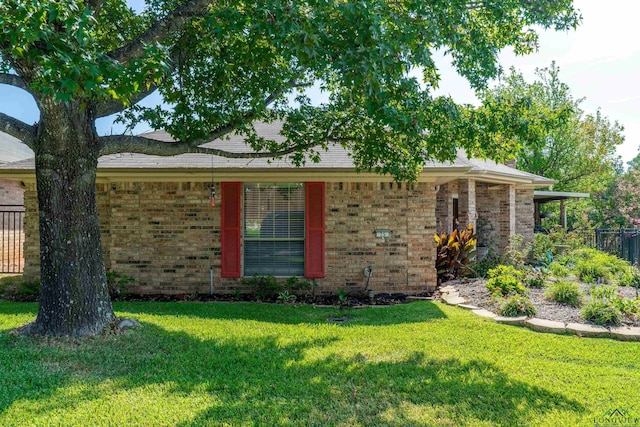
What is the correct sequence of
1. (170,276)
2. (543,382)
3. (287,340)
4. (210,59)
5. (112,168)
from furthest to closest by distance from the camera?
(170,276) → (112,168) → (210,59) → (287,340) → (543,382)

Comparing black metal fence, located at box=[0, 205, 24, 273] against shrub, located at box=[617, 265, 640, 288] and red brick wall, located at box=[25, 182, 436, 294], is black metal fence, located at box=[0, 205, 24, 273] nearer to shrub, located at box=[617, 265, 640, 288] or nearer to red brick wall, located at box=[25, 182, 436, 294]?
red brick wall, located at box=[25, 182, 436, 294]

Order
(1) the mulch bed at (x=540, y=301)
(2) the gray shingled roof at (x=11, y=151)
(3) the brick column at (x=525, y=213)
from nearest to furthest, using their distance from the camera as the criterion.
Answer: (1) the mulch bed at (x=540, y=301)
(3) the brick column at (x=525, y=213)
(2) the gray shingled roof at (x=11, y=151)

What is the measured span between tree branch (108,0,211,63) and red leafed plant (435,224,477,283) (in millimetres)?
6768

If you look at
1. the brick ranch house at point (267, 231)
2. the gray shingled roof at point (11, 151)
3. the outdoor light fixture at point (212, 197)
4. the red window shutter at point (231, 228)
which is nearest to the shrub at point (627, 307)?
the brick ranch house at point (267, 231)

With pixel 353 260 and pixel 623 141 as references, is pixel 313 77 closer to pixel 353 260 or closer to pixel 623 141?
pixel 353 260

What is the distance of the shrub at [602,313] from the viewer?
18.1 feet

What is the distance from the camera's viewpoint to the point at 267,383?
3.74m

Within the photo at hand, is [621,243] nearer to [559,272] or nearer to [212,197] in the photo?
[559,272]

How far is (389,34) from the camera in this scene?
4.20m

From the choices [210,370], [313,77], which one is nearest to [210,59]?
[313,77]

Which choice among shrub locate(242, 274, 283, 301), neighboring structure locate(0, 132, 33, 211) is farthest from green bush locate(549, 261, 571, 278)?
neighboring structure locate(0, 132, 33, 211)

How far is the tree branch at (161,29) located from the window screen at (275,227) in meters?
3.62

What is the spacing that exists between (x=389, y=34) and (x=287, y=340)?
3.80 m

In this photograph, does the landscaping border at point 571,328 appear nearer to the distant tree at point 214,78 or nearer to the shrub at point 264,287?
the distant tree at point 214,78
